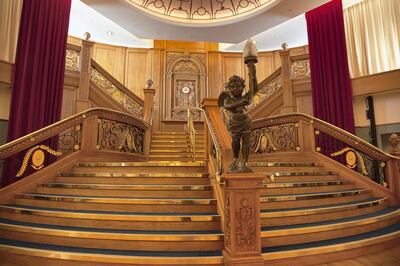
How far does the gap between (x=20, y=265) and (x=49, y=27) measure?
18.1ft

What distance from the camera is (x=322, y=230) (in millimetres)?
3047

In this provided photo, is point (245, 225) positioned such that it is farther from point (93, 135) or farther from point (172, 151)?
point (172, 151)

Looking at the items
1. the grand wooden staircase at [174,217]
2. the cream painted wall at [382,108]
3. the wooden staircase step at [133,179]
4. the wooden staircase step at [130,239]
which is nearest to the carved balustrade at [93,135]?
the grand wooden staircase at [174,217]

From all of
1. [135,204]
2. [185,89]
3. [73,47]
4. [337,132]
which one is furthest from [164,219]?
[185,89]

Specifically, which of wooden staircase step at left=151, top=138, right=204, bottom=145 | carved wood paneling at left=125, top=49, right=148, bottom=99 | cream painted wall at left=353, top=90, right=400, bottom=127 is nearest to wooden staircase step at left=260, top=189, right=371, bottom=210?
wooden staircase step at left=151, top=138, right=204, bottom=145

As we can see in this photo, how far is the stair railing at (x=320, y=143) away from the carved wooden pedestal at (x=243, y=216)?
303 cm

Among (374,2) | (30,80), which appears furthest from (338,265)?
(374,2)

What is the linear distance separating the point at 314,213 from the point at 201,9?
22.7 feet

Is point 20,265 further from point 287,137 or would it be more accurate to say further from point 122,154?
point 287,137

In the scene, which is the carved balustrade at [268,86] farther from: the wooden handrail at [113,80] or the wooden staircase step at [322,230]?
the wooden staircase step at [322,230]

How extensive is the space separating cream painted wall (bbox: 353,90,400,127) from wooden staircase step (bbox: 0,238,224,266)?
22.3 feet

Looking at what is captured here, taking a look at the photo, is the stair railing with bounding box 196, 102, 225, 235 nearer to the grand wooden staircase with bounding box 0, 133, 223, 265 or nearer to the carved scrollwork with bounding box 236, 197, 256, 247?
the grand wooden staircase with bounding box 0, 133, 223, 265

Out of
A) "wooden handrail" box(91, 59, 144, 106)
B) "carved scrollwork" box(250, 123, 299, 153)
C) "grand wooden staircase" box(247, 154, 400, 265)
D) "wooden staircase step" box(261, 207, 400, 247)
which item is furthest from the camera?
"wooden handrail" box(91, 59, 144, 106)

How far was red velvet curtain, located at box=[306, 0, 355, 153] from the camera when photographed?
7.09 m
